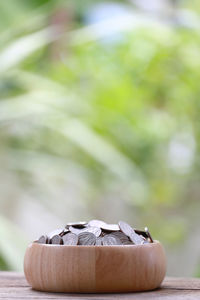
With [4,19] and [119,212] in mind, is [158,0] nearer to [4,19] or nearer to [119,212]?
[119,212]

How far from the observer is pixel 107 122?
1640mm

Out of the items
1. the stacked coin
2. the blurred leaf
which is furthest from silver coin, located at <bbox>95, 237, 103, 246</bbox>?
the blurred leaf

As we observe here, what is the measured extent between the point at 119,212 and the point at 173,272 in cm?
29

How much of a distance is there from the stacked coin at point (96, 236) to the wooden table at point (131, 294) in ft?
0.16

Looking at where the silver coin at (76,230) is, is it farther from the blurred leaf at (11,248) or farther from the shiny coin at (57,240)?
the blurred leaf at (11,248)

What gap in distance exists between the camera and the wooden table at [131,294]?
469 mm

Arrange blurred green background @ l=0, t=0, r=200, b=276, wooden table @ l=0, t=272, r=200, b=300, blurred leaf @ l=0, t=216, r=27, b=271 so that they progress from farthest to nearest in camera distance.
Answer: blurred green background @ l=0, t=0, r=200, b=276 < blurred leaf @ l=0, t=216, r=27, b=271 < wooden table @ l=0, t=272, r=200, b=300

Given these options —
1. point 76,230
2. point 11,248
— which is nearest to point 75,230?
point 76,230

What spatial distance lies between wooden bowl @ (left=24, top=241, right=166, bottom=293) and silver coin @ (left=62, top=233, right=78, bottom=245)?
0.04ft

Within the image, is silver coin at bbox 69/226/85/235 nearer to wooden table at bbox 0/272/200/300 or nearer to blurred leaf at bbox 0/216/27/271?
wooden table at bbox 0/272/200/300

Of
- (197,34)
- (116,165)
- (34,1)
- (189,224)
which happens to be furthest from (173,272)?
(34,1)

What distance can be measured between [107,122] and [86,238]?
115 cm

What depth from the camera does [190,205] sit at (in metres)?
2.01

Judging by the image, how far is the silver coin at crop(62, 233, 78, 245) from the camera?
0.50 metres
